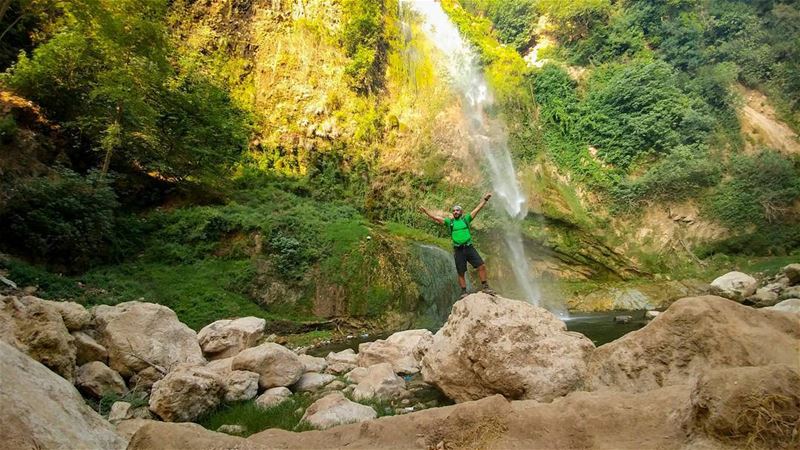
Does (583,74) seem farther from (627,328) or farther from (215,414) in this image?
(215,414)

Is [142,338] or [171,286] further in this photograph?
[171,286]

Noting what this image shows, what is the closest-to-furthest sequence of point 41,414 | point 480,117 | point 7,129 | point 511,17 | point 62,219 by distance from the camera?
1. point 41,414
2. point 62,219
3. point 7,129
4. point 480,117
5. point 511,17

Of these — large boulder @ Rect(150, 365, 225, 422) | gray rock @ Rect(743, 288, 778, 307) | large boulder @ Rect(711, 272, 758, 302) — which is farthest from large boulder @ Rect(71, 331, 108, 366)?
large boulder @ Rect(711, 272, 758, 302)

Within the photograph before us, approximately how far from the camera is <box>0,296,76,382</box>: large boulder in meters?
5.50

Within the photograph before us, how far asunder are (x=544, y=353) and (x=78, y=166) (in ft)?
57.8

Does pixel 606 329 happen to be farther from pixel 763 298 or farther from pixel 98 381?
pixel 98 381

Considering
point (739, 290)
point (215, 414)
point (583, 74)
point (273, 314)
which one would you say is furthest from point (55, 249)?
point (583, 74)

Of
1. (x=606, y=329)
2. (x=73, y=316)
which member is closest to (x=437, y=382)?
(x=73, y=316)

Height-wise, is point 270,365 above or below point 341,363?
above

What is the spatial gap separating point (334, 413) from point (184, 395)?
2.05m

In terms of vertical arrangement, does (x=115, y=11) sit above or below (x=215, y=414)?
above

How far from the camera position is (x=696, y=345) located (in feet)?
16.0

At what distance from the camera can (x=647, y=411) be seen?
3.34 metres

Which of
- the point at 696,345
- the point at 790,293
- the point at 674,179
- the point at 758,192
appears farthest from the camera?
the point at 674,179
